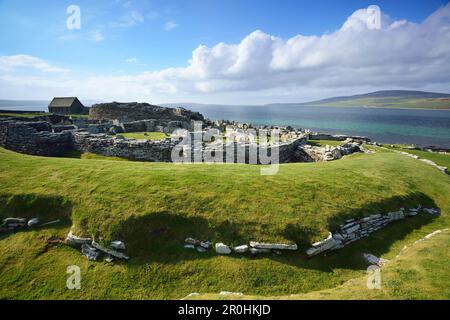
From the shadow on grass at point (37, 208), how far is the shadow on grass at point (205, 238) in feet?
11.3

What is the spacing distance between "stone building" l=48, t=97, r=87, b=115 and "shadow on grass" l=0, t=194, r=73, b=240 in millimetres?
80771

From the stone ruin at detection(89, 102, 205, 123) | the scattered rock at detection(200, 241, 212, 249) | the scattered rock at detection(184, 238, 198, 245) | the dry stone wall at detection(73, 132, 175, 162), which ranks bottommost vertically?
the scattered rock at detection(200, 241, 212, 249)

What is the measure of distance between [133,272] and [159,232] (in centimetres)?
206

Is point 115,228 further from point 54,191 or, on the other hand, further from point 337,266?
point 337,266

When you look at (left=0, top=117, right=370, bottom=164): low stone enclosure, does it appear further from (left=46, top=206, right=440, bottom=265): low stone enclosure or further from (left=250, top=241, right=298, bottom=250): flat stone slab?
(left=250, top=241, right=298, bottom=250): flat stone slab

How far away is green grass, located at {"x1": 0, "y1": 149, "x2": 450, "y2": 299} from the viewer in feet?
32.2

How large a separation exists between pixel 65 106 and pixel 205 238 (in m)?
89.9

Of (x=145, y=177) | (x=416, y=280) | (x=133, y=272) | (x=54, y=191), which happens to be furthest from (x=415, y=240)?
(x=54, y=191)

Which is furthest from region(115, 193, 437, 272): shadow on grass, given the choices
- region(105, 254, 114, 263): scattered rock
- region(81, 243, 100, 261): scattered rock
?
region(81, 243, 100, 261): scattered rock

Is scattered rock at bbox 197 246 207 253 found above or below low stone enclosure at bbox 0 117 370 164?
below

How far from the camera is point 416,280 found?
8.74 meters

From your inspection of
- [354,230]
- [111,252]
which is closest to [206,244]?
[111,252]

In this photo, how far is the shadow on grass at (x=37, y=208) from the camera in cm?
1222

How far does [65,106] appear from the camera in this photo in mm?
80625
